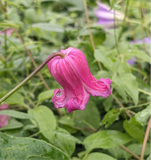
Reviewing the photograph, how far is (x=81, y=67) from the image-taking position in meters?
0.48

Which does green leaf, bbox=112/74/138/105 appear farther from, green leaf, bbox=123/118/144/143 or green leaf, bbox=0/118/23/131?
green leaf, bbox=0/118/23/131

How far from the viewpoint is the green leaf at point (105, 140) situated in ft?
1.72

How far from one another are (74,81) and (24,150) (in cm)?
19

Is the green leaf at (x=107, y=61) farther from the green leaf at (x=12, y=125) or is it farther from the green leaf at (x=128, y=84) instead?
the green leaf at (x=12, y=125)

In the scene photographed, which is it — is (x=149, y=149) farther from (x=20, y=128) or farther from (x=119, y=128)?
(x=20, y=128)

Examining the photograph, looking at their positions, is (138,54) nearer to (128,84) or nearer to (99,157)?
(128,84)

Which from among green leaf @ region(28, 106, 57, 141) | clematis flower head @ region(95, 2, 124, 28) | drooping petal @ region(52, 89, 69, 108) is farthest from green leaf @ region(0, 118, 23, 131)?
clematis flower head @ region(95, 2, 124, 28)

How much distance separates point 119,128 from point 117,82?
0.69 feet

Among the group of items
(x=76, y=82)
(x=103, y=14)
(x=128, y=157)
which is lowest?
(x=128, y=157)

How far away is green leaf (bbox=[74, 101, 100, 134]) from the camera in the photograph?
0.68m

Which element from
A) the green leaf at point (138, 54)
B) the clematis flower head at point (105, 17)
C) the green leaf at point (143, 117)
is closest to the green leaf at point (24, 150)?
the green leaf at point (143, 117)

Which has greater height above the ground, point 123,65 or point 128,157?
point 123,65

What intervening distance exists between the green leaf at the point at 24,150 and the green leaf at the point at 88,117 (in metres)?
0.29

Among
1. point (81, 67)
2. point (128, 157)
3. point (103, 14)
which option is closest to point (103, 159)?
point (128, 157)
